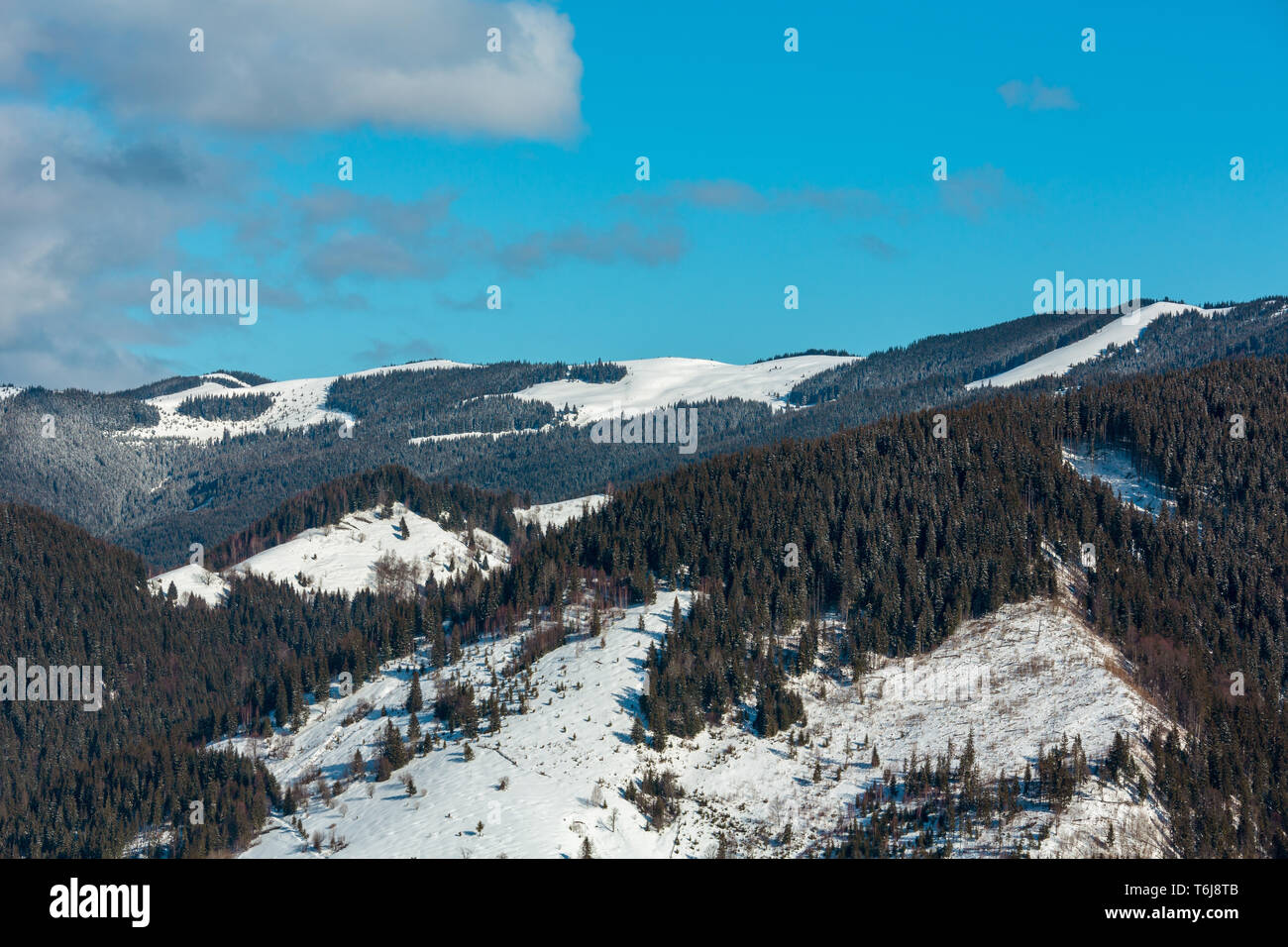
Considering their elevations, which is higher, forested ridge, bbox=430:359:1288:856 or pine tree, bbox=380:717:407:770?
forested ridge, bbox=430:359:1288:856

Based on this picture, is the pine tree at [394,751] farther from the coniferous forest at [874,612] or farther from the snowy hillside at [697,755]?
the coniferous forest at [874,612]

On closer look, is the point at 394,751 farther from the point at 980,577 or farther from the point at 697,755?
the point at 980,577

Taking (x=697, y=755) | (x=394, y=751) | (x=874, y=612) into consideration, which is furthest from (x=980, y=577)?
(x=394, y=751)

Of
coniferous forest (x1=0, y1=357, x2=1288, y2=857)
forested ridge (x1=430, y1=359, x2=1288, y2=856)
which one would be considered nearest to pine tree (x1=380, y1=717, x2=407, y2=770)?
coniferous forest (x1=0, y1=357, x2=1288, y2=857)

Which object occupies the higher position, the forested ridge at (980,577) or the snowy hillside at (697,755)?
the forested ridge at (980,577)

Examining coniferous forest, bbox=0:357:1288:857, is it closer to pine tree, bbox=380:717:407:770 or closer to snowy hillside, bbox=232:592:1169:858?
snowy hillside, bbox=232:592:1169:858

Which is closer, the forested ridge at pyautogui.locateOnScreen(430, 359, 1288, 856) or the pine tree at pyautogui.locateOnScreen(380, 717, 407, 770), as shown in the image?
the forested ridge at pyautogui.locateOnScreen(430, 359, 1288, 856)

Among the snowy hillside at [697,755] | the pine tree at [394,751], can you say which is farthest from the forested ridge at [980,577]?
the pine tree at [394,751]
